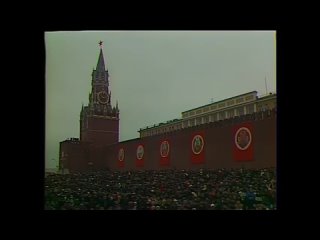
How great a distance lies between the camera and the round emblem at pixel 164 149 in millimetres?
4281

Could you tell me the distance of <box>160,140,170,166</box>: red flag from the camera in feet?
13.8

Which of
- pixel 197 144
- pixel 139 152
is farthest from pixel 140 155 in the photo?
pixel 197 144

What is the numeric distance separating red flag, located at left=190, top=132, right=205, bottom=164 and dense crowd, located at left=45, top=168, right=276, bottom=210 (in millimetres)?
140

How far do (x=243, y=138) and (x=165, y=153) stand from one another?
2.90 feet

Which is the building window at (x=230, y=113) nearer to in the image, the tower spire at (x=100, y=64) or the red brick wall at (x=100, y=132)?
the red brick wall at (x=100, y=132)

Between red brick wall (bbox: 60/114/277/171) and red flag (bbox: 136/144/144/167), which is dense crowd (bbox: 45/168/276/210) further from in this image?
red flag (bbox: 136/144/144/167)

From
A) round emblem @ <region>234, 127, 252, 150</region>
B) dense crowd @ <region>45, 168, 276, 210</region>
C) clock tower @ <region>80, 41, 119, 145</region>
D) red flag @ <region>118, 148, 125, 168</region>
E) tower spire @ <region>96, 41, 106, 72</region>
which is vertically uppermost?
tower spire @ <region>96, 41, 106, 72</region>

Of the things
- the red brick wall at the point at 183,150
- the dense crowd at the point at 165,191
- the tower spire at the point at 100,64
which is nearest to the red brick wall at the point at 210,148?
the red brick wall at the point at 183,150

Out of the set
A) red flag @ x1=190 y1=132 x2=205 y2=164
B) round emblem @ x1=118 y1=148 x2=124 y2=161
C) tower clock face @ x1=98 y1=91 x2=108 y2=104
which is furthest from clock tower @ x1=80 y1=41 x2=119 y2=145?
red flag @ x1=190 y1=132 x2=205 y2=164

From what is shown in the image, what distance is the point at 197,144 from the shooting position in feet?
13.7

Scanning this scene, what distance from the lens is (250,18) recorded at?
3172mm
